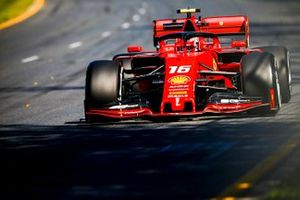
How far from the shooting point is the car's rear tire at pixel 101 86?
14591 millimetres

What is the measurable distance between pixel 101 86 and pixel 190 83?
4.15ft

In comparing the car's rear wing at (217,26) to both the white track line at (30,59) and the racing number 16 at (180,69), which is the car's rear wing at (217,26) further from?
the white track line at (30,59)

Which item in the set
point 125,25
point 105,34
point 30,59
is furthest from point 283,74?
point 125,25

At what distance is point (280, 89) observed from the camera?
632 inches

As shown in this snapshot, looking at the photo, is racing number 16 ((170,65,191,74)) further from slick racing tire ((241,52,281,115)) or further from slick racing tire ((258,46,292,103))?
slick racing tire ((258,46,292,103))

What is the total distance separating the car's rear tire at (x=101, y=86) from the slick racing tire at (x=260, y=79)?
71.9 inches

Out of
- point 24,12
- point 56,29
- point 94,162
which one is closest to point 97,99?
point 94,162

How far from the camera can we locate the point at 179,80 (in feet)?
47.6

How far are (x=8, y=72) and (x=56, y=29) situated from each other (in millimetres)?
14605

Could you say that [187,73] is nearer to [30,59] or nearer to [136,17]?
[30,59]

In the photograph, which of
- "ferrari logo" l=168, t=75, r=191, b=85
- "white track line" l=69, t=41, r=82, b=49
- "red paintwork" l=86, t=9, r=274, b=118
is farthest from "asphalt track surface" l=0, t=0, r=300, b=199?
"white track line" l=69, t=41, r=82, b=49

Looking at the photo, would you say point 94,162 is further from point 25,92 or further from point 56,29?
point 56,29

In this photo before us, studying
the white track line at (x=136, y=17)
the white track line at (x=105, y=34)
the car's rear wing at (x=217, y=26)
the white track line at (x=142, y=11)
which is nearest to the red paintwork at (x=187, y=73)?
the car's rear wing at (x=217, y=26)

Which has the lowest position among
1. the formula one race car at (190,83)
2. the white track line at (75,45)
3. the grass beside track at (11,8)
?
the formula one race car at (190,83)
